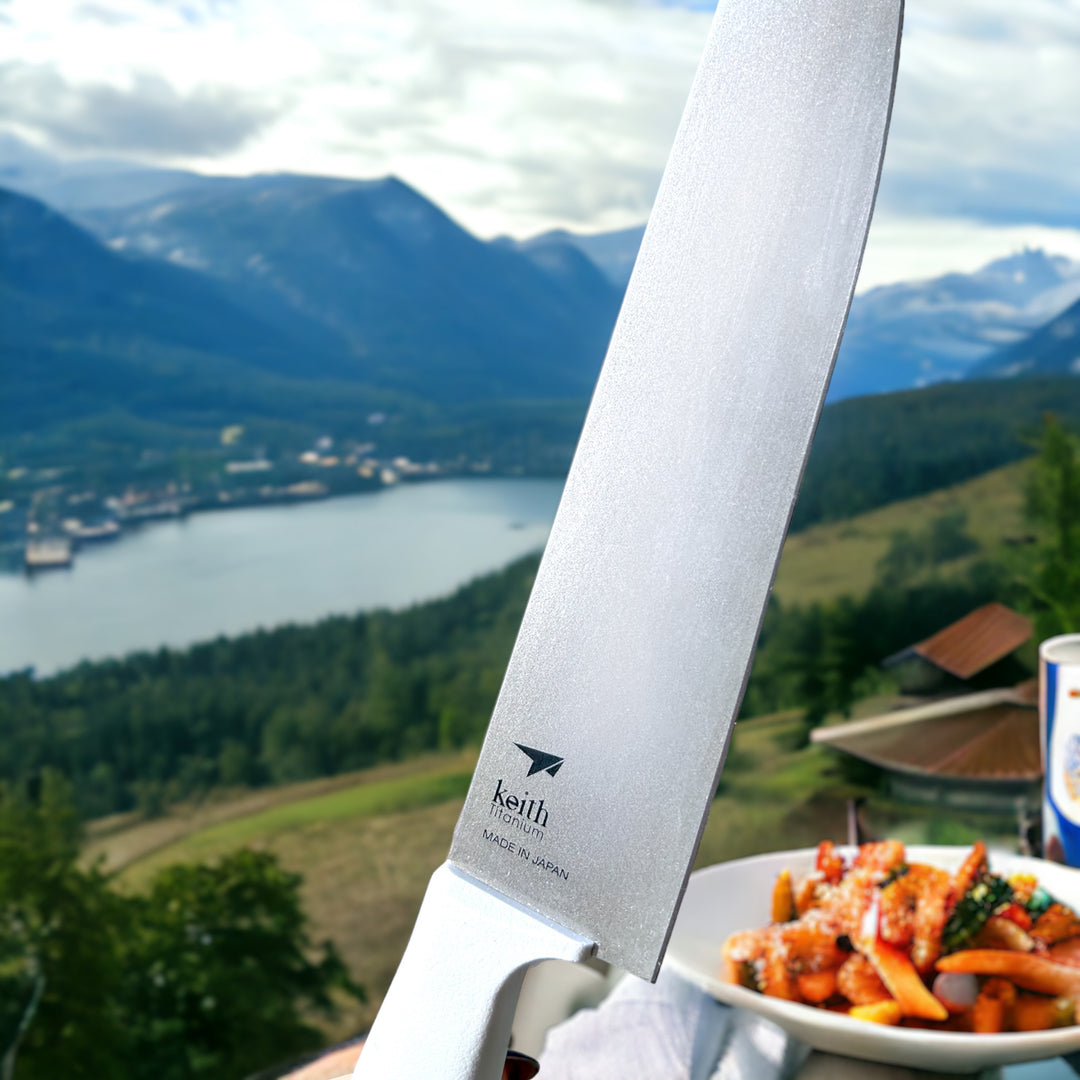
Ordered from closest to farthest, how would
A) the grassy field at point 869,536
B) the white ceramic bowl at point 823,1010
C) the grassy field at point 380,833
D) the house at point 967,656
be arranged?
the white ceramic bowl at point 823,1010 < the house at point 967,656 < the grassy field at point 380,833 < the grassy field at point 869,536

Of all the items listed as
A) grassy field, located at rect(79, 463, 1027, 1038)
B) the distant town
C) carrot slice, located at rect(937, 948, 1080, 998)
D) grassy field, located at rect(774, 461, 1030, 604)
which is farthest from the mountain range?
carrot slice, located at rect(937, 948, 1080, 998)

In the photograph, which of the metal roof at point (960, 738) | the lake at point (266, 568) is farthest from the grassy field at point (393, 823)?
the lake at point (266, 568)

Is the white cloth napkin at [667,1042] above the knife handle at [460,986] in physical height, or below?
below

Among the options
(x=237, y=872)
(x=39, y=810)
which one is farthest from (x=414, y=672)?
(x=39, y=810)

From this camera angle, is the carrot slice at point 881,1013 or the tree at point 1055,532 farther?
the tree at point 1055,532

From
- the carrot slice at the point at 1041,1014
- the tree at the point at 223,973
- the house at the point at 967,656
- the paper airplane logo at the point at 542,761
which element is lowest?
the tree at the point at 223,973

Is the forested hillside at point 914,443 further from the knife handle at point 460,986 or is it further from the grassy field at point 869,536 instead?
the knife handle at point 460,986

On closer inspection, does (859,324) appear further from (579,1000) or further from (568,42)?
(579,1000)
